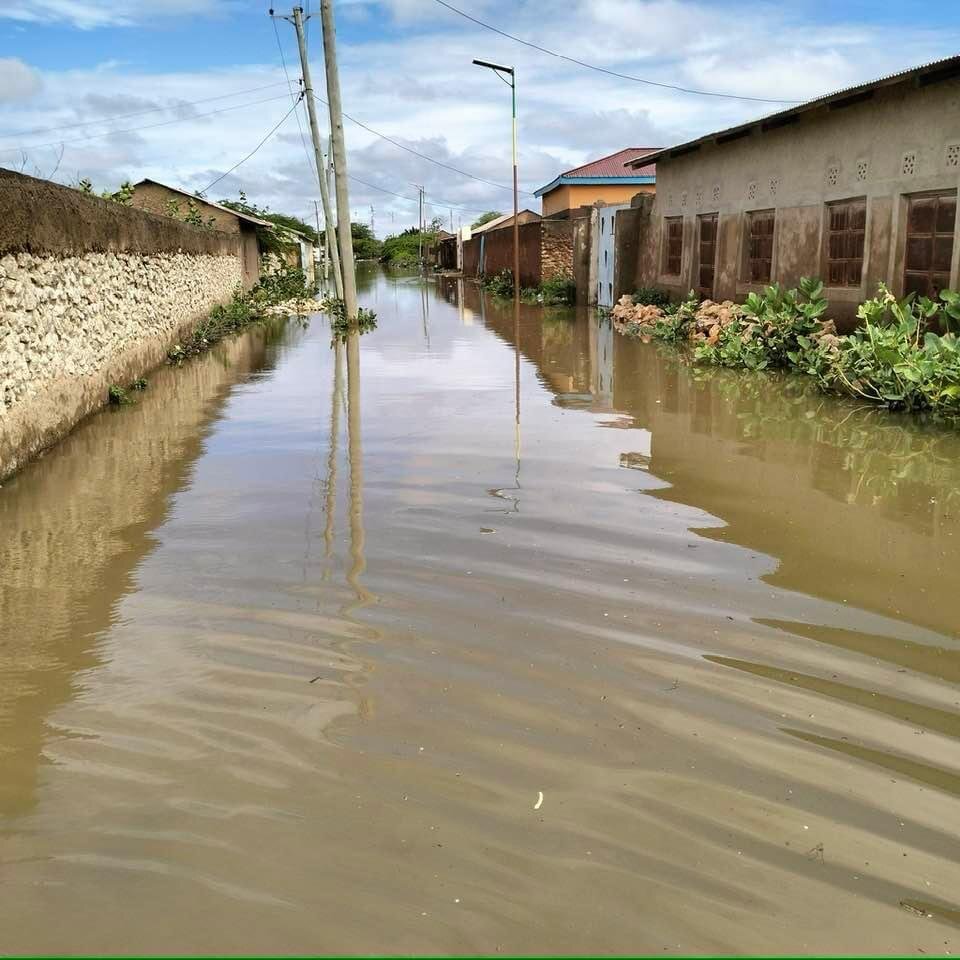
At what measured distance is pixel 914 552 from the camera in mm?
5582

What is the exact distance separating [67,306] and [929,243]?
9890 millimetres

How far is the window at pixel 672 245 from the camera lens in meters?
21.5

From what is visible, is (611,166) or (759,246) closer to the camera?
(759,246)

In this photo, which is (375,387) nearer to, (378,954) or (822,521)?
(822,521)

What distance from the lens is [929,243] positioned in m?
12.5

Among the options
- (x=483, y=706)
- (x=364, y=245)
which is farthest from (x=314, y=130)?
(x=364, y=245)

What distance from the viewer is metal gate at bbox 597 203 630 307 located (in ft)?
83.3

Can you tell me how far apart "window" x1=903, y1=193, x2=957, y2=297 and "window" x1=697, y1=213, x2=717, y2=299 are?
6445mm

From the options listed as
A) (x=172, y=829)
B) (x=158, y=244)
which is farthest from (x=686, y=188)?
(x=172, y=829)

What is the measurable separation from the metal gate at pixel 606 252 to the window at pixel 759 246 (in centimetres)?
752

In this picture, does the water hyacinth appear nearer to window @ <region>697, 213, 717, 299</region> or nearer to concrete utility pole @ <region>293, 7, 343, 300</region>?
window @ <region>697, 213, 717, 299</region>

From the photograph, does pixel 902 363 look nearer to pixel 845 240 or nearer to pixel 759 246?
pixel 845 240

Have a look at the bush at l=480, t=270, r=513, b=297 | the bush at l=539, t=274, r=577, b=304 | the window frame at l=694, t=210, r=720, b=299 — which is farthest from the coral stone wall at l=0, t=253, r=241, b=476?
the bush at l=480, t=270, r=513, b=297

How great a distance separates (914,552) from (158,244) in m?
13.2
